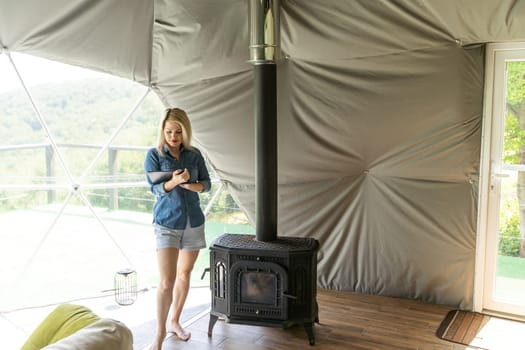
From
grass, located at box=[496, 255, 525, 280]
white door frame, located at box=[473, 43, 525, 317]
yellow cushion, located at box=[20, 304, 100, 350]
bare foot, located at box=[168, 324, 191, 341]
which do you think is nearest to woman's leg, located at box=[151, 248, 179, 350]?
bare foot, located at box=[168, 324, 191, 341]

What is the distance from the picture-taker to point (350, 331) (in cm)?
339

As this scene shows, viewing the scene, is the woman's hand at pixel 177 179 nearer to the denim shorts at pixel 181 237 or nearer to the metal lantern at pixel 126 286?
the denim shorts at pixel 181 237

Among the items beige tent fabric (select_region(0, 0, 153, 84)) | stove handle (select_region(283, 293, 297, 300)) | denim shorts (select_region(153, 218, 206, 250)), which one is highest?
beige tent fabric (select_region(0, 0, 153, 84))

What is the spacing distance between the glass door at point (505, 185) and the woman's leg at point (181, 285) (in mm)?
2185

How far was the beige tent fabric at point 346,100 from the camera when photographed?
3500 mm

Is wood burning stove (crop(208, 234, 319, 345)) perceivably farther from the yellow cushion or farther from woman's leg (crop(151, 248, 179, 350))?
the yellow cushion

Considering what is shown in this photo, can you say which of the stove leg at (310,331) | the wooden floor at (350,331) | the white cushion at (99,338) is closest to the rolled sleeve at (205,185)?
the wooden floor at (350,331)

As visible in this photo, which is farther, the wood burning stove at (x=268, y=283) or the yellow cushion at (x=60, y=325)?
the wood burning stove at (x=268, y=283)

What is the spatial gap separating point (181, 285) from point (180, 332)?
1.06ft

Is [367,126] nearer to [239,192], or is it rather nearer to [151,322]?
[239,192]

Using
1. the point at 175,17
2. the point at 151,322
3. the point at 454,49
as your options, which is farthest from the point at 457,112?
the point at 151,322

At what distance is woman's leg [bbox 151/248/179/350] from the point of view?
3006 millimetres

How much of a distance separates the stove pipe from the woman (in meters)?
0.43

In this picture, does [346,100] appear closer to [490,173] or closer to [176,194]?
[490,173]
